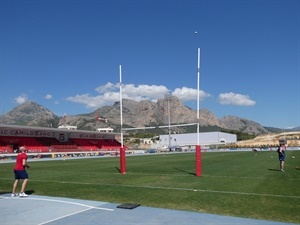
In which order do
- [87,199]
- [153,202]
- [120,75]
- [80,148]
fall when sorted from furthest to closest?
[80,148]
[120,75]
[87,199]
[153,202]

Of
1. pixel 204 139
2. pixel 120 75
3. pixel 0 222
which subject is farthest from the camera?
pixel 204 139

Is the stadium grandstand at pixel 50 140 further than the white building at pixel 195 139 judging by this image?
No

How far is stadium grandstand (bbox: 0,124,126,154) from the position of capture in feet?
206

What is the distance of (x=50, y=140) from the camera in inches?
2889

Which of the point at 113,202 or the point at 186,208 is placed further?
the point at 113,202

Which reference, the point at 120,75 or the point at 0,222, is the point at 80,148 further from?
the point at 0,222

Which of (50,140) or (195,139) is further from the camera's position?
(195,139)

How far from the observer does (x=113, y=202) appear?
10.8 m

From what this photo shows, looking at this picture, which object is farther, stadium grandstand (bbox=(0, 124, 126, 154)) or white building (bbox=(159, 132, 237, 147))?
white building (bbox=(159, 132, 237, 147))

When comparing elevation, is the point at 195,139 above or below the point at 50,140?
below

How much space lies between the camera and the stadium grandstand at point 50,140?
206ft

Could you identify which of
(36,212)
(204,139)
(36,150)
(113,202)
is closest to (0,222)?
(36,212)

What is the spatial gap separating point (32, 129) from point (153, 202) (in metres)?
62.4

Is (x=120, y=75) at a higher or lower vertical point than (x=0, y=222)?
higher
